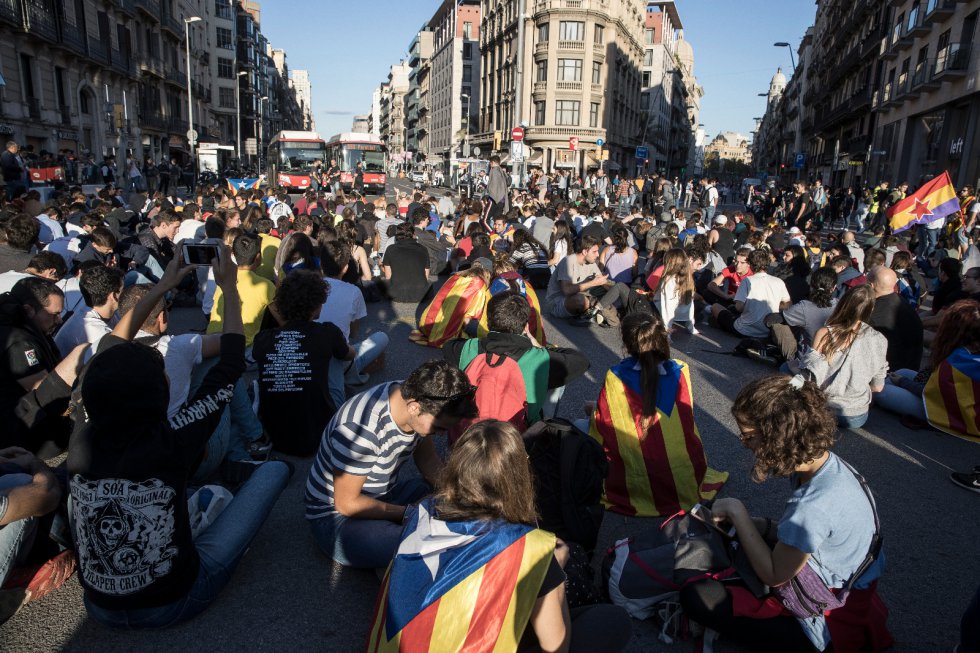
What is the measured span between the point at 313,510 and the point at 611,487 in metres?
1.91

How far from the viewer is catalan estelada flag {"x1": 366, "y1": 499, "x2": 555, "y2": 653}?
2.06m

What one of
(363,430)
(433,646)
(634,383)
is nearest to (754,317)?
(634,383)

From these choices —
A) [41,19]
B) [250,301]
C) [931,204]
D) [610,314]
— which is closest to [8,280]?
[250,301]

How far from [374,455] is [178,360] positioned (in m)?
1.63

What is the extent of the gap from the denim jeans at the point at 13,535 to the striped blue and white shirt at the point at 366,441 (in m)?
1.33

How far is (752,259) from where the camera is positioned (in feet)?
27.0

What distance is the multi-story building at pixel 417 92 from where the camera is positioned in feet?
346

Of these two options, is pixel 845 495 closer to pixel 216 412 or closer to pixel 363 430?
pixel 363 430

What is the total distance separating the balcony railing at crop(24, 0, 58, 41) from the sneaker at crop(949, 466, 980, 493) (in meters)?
32.6

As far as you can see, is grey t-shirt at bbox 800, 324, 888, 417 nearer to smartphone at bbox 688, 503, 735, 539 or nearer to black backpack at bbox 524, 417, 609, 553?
smartphone at bbox 688, 503, 735, 539

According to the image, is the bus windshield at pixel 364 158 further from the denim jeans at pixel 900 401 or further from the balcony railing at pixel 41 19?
the denim jeans at pixel 900 401

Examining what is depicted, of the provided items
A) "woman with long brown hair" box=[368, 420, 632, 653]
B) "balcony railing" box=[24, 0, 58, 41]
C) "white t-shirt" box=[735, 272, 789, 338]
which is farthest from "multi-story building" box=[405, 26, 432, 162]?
"woman with long brown hair" box=[368, 420, 632, 653]

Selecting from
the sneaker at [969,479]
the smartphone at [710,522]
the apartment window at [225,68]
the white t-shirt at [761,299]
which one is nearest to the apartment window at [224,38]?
the apartment window at [225,68]

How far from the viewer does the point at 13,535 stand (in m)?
2.92
